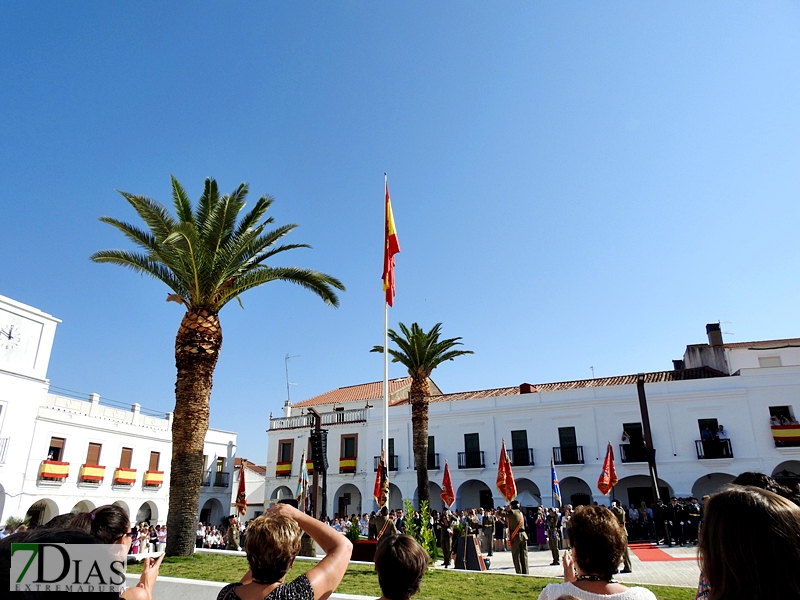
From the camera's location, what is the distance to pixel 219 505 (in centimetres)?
4066

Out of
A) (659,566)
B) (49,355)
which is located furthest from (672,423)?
(49,355)

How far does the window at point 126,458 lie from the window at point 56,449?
14.4 ft

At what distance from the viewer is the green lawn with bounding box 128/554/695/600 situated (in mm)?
9914

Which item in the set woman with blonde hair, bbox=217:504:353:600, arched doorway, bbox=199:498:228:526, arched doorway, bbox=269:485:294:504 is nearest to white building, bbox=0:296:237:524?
arched doorway, bbox=199:498:228:526

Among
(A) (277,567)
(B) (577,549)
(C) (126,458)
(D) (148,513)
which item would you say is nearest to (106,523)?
(A) (277,567)

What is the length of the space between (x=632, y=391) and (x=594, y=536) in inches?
1217

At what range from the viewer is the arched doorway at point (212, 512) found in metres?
39.9

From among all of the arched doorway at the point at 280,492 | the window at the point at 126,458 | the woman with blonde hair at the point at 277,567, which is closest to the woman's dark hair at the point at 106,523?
the woman with blonde hair at the point at 277,567

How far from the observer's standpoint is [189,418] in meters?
14.4

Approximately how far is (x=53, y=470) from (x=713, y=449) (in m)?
33.2

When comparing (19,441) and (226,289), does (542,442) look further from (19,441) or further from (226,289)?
(19,441)

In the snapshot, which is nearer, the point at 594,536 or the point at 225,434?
the point at 594,536

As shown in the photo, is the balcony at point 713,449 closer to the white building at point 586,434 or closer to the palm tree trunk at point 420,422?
the white building at point 586,434

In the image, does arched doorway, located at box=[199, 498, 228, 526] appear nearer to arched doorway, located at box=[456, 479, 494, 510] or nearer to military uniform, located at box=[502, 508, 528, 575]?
arched doorway, located at box=[456, 479, 494, 510]
